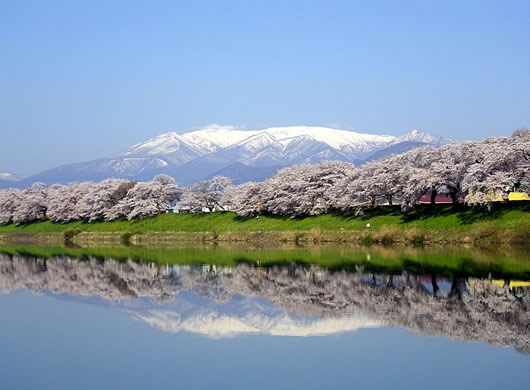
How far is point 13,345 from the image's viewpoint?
17.8 meters

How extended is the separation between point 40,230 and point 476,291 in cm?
8709

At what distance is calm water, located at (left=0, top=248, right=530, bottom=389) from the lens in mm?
13766

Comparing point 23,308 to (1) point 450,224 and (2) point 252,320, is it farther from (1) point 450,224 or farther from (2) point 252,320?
(1) point 450,224

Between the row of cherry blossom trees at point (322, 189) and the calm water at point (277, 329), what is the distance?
20.8 m

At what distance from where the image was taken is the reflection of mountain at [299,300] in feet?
61.3

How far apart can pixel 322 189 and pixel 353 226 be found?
12018 millimetres

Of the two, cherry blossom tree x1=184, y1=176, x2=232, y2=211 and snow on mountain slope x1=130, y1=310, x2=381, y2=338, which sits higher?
cherry blossom tree x1=184, y1=176, x2=232, y2=211

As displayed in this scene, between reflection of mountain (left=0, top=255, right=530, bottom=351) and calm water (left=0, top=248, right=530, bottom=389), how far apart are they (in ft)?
0.19

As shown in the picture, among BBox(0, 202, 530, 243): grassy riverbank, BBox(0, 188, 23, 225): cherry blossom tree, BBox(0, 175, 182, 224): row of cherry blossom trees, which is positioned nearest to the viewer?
BBox(0, 202, 530, 243): grassy riverbank

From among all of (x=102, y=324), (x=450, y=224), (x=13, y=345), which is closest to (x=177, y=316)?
(x=102, y=324)

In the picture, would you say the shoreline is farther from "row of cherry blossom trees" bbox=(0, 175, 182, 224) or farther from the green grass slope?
"row of cherry blossom trees" bbox=(0, 175, 182, 224)

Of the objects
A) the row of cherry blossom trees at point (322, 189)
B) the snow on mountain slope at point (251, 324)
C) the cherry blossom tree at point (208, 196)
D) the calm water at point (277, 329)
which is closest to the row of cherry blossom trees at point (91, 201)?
the row of cherry blossom trees at point (322, 189)

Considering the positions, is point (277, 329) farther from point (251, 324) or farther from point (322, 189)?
point (322, 189)

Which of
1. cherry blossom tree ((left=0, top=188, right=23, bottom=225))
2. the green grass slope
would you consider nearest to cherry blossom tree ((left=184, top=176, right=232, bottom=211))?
the green grass slope
